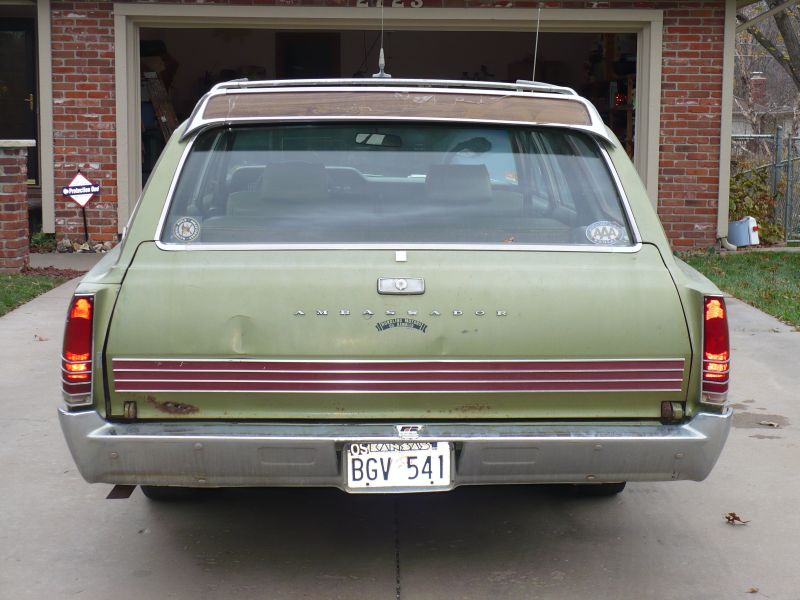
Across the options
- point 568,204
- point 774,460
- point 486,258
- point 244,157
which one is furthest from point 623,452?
point 774,460

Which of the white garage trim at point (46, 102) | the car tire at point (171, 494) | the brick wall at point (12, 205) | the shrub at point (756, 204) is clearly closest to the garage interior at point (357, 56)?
the shrub at point (756, 204)

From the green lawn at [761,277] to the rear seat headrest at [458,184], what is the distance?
5.67 meters

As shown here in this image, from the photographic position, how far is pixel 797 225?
16.4m

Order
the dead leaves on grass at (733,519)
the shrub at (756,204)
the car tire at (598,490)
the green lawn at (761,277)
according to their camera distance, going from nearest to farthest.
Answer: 1. the dead leaves on grass at (733,519)
2. the car tire at (598,490)
3. the green lawn at (761,277)
4. the shrub at (756,204)

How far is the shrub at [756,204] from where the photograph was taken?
1540 cm

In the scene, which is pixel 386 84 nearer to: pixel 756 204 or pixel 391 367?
pixel 391 367

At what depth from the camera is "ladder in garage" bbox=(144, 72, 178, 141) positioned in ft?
58.1

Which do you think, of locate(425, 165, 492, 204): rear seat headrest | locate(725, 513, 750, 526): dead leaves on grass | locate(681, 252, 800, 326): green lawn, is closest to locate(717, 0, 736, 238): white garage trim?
locate(681, 252, 800, 326): green lawn

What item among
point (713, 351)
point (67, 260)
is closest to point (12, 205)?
point (67, 260)

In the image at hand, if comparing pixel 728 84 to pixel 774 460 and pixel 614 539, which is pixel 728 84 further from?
pixel 614 539

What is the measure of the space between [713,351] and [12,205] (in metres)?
8.95

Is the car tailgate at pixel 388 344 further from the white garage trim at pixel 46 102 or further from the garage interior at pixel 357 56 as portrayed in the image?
the garage interior at pixel 357 56

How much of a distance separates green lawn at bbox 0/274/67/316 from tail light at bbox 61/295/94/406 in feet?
19.8

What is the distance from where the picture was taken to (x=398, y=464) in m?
3.79
